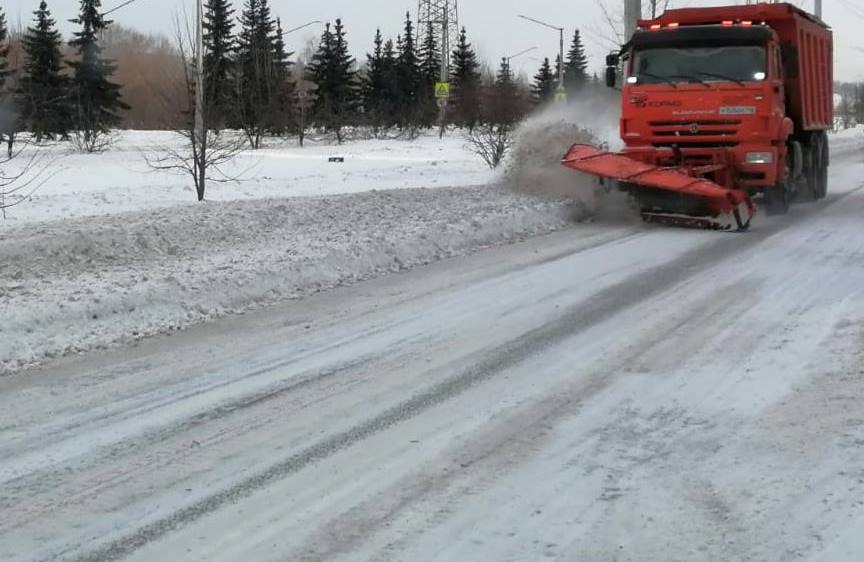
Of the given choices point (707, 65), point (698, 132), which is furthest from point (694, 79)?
point (698, 132)

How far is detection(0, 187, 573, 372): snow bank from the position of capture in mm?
7309

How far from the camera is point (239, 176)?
2870 centimetres

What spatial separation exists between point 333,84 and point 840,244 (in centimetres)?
5935

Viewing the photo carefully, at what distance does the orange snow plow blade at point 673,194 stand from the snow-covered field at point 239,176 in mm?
7695

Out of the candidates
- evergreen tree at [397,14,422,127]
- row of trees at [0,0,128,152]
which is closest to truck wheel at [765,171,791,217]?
row of trees at [0,0,128,152]

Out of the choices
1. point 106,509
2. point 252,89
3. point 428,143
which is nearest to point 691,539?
point 106,509

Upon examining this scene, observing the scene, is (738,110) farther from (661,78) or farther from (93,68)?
(93,68)

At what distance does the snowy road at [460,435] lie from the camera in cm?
371

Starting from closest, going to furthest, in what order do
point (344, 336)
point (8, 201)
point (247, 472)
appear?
point (247, 472), point (344, 336), point (8, 201)

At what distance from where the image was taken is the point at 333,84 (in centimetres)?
6800

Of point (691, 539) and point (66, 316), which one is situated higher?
point (66, 316)

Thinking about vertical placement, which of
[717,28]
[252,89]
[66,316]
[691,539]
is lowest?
[691,539]

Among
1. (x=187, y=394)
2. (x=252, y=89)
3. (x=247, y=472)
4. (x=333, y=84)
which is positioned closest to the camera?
(x=247, y=472)

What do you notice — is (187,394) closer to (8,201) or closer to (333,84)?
(8,201)
